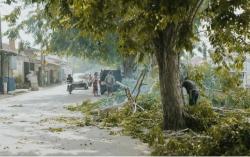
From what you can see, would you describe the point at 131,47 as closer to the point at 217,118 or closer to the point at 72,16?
the point at 72,16

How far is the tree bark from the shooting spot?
43.7 feet

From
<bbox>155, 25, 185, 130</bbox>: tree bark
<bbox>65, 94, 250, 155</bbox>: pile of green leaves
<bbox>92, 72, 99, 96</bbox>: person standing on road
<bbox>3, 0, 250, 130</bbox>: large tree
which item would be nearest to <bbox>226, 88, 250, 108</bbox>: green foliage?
<bbox>65, 94, 250, 155</bbox>: pile of green leaves

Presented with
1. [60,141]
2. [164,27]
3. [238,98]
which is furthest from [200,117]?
[238,98]

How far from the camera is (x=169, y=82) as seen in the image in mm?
13453

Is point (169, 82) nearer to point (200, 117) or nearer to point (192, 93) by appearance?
point (200, 117)

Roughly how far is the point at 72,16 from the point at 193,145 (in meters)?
5.45

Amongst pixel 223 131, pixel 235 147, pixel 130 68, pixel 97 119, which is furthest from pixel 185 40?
pixel 130 68

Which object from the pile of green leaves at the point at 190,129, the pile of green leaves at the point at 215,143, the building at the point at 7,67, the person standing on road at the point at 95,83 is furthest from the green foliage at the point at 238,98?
the building at the point at 7,67

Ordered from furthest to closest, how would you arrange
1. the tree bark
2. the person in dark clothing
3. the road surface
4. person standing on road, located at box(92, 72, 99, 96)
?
person standing on road, located at box(92, 72, 99, 96), the person in dark clothing, the tree bark, the road surface

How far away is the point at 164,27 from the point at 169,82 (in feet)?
7.92

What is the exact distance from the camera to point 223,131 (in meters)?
10.5

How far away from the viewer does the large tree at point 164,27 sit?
1113 cm

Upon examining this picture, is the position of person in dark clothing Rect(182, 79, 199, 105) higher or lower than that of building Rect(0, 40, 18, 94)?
lower

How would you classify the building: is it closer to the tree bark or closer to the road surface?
the road surface
